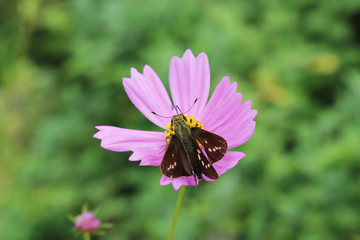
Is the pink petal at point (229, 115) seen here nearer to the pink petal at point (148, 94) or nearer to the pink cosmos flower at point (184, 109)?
the pink cosmos flower at point (184, 109)

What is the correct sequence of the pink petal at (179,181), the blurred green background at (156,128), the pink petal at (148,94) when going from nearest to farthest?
the pink petal at (179,181)
the pink petal at (148,94)
the blurred green background at (156,128)

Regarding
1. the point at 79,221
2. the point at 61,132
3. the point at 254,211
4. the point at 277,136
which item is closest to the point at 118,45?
the point at 61,132

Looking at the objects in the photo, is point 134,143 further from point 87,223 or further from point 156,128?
point 156,128

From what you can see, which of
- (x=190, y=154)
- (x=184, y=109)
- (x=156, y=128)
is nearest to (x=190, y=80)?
(x=184, y=109)

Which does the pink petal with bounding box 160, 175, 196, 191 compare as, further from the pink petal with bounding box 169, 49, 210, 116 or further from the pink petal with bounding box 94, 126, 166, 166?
the pink petal with bounding box 169, 49, 210, 116

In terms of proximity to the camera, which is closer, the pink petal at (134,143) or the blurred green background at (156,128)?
the pink petal at (134,143)

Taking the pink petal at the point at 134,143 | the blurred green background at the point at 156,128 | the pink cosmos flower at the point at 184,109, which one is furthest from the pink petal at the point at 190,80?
the blurred green background at the point at 156,128

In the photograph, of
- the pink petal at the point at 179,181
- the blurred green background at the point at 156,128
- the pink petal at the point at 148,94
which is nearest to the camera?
the pink petal at the point at 179,181
